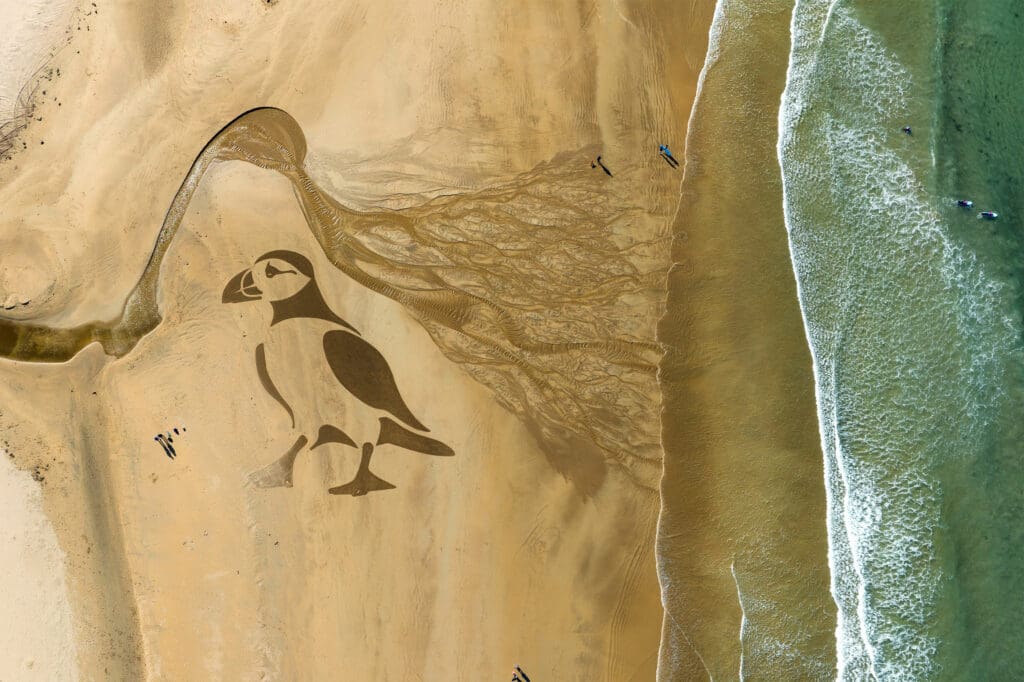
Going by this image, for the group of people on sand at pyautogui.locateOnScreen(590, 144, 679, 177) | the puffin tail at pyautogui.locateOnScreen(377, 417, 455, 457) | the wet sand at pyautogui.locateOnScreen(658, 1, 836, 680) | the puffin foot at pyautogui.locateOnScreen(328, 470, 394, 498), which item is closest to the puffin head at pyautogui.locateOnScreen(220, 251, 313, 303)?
the puffin tail at pyautogui.locateOnScreen(377, 417, 455, 457)

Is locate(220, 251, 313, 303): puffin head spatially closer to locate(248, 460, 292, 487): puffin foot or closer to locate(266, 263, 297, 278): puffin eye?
locate(266, 263, 297, 278): puffin eye

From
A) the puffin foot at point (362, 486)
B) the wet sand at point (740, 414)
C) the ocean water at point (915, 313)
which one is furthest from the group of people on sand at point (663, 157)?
the puffin foot at point (362, 486)

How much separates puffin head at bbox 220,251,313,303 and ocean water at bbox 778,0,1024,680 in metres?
7.46

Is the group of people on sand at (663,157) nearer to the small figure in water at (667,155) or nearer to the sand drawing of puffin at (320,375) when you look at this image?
the small figure in water at (667,155)

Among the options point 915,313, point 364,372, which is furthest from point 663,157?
point 364,372

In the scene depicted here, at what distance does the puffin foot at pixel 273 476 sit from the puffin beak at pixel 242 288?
2584mm

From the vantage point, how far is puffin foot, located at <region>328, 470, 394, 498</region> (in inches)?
385

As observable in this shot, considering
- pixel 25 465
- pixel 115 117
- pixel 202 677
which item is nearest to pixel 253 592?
pixel 202 677

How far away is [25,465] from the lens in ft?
33.4

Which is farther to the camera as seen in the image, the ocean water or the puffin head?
the puffin head

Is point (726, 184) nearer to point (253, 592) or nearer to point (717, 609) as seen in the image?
point (717, 609)

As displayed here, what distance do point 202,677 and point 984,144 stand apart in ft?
47.0

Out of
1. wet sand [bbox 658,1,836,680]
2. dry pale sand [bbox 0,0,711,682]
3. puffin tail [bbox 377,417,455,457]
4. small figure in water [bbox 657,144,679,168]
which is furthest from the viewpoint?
small figure in water [bbox 657,144,679,168]

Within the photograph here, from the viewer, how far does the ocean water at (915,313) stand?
933 centimetres
